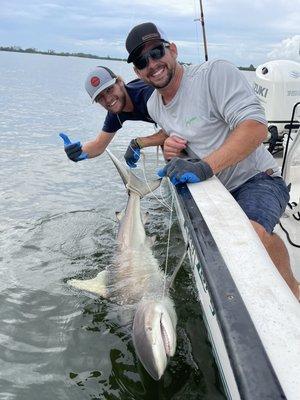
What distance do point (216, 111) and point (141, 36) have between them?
2.42 ft

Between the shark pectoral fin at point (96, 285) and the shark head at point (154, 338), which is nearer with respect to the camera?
the shark head at point (154, 338)

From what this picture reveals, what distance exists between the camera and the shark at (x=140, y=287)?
2416mm

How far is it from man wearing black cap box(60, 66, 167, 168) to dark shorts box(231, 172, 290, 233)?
5.50 feet

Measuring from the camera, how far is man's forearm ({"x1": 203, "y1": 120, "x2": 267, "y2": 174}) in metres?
2.95

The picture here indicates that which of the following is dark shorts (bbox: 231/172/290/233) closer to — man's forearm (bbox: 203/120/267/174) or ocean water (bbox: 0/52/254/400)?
man's forearm (bbox: 203/120/267/174)

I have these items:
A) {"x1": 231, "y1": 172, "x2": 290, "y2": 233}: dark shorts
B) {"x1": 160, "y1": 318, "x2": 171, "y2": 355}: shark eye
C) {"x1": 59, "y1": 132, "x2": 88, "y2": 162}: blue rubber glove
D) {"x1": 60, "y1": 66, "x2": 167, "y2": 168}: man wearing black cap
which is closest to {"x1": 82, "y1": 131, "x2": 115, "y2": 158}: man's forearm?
{"x1": 60, "y1": 66, "x2": 167, "y2": 168}: man wearing black cap

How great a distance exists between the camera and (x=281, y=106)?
5688 millimetres

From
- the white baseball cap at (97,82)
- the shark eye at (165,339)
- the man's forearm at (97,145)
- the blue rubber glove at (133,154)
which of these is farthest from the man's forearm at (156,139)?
the shark eye at (165,339)

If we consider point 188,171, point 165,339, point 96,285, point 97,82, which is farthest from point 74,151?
point 165,339

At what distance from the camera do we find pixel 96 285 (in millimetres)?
3959

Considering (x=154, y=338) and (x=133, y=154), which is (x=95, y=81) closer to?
(x=133, y=154)

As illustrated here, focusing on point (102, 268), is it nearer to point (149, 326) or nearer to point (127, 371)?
point (127, 371)

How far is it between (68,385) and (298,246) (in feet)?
6.62

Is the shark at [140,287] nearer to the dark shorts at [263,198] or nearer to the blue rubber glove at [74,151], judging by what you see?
the dark shorts at [263,198]
